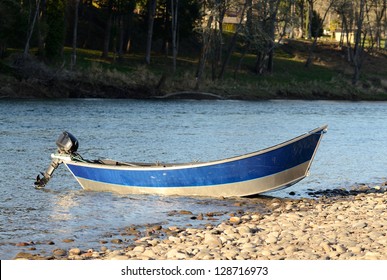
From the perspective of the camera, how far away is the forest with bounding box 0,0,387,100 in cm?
6888

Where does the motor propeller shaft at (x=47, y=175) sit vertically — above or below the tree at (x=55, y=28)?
below

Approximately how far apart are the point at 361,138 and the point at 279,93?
36450mm

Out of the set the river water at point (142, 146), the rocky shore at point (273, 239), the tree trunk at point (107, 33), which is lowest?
the river water at point (142, 146)

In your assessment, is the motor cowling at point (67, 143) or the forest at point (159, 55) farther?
the forest at point (159, 55)

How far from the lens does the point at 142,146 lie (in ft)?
124

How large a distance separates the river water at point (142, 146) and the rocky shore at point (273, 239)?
41.9 inches

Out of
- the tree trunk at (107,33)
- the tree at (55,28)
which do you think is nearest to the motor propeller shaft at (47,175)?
the tree at (55,28)

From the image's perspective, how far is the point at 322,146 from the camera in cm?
3966

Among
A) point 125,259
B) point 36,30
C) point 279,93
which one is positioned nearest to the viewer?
point 125,259

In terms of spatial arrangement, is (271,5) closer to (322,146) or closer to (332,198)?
(322,146)

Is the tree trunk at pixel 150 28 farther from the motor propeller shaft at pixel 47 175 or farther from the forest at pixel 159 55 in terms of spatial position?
the motor propeller shaft at pixel 47 175

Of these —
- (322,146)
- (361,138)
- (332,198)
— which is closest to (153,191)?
(332,198)

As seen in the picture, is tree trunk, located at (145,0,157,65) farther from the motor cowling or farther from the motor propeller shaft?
the motor cowling

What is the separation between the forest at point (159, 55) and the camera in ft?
226
